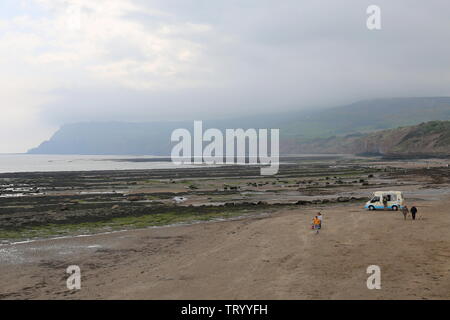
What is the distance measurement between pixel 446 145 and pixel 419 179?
407ft

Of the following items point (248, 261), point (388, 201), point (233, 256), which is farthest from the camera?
point (388, 201)

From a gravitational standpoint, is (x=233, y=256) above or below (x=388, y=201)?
below

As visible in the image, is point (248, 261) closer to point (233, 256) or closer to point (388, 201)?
point (233, 256)

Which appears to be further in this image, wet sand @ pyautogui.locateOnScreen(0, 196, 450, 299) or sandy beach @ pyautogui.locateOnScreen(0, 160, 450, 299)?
sandy beach @ pyautogui.locateOnScreen(0, 160, 450, 299)

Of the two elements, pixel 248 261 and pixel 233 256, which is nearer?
pixel 248 261

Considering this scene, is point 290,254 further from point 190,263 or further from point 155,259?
point 155,259

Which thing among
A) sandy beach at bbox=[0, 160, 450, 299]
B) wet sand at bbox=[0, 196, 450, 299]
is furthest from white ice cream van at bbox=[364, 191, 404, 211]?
wet sand at bbox=[0, 196, 450, 299]

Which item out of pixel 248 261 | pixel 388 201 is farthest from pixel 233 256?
pixel 388 201

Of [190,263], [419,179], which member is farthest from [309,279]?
[419,179]

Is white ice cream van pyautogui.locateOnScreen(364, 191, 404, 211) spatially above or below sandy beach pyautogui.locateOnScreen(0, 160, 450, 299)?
above

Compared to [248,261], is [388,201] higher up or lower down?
higher up

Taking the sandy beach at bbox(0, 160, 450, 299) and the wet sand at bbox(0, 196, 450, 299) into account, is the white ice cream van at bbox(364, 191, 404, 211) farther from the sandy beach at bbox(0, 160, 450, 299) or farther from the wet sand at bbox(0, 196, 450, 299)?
the wet sand at bbox(0, 196, 450, 299)

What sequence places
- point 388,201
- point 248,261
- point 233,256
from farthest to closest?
1. point 388,201
2. point 233,256
3. point 248,261

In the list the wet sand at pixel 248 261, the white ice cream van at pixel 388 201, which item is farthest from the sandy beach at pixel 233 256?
the white ice cream van at pixel 388 201
